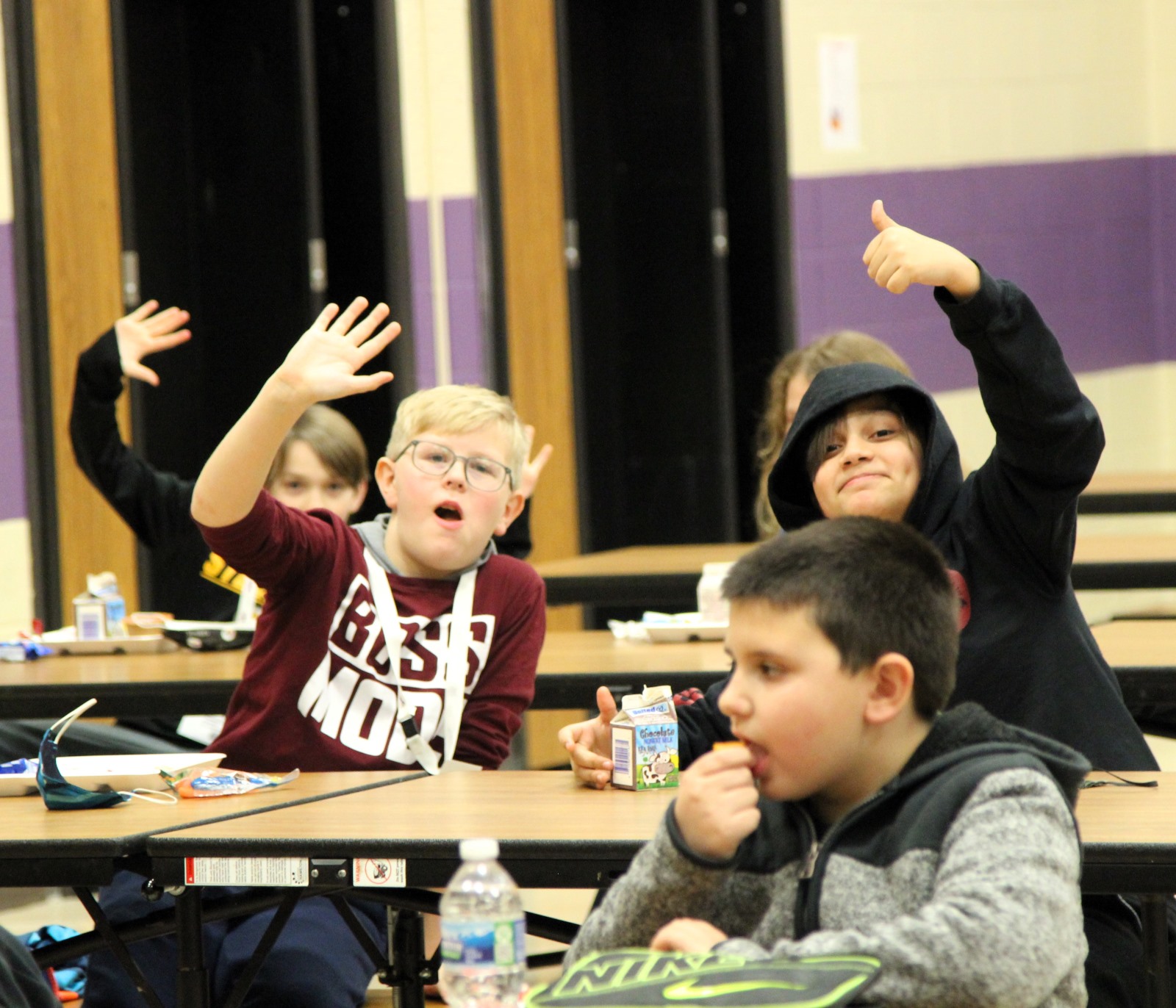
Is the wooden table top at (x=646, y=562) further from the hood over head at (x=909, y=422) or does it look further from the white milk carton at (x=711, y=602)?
the hood over head at (x=909, y=422)

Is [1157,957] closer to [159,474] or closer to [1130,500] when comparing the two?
[159,474]

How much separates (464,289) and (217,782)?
356 cm

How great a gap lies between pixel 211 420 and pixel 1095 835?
380cm

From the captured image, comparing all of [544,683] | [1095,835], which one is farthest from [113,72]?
[1095,835]

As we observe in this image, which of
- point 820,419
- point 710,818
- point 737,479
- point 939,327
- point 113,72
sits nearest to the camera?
point 710,818

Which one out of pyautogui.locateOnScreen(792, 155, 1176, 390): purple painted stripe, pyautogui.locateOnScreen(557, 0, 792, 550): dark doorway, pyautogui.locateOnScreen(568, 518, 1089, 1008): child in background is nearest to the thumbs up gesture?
pyautogui.locateOnScreen(568, 518, 1089, 1008): child in background

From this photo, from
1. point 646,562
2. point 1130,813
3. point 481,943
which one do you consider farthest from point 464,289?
point 481,943

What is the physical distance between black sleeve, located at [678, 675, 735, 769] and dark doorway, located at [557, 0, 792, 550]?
380 centimetres

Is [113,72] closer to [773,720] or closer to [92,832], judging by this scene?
[92,832]

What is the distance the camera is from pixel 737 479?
20.4ft

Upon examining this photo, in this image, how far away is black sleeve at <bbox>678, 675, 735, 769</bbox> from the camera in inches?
90.0

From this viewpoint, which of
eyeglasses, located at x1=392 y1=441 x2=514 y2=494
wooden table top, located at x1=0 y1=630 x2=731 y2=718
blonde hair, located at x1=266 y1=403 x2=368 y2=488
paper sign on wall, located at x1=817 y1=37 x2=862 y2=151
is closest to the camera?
eyeglasses, located at x1=392 y1=441 x2=514 y2=494

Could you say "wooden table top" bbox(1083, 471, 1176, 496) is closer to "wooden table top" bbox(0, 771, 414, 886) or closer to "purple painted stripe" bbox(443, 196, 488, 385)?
"purple painted stripe" bbox(443, 196, 488, 385)

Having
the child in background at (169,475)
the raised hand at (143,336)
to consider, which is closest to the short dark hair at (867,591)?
the child in background at (169,475)
